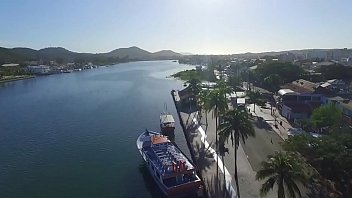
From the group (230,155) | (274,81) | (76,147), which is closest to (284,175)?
(230,155)

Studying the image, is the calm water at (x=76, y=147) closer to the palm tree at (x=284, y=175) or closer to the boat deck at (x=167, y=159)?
the boat deck at (x=167, y=159)

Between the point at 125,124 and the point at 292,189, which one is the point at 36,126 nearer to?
the point at 125,124

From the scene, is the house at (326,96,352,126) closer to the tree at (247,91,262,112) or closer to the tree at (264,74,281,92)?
the tree at (247,91,262,112)

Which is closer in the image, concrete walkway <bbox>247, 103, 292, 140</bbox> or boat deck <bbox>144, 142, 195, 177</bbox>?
boat deck <bbox>144, 142, 195, 177</bbox>

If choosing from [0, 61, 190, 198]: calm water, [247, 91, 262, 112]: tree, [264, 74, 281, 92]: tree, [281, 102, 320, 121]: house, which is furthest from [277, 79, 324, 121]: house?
[0, 61, 190, 198]: calm water

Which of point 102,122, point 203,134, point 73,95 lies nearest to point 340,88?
point 203,134
